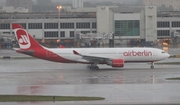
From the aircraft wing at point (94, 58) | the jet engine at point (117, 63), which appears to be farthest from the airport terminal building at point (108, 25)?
the jet engine at point (117, 63)

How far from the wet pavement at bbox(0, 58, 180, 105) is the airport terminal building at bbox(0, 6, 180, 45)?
56.2m

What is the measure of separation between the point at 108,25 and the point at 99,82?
74.0 meters

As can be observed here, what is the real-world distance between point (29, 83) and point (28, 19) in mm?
78892

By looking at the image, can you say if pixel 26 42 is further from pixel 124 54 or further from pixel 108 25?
pixel 108 25

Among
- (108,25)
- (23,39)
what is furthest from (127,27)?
(23,39)

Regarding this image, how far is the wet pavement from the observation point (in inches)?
1390

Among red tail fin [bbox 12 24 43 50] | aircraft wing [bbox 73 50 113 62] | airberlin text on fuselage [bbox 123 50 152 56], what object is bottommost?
aircraft wing [bbox 73 50 113 62]

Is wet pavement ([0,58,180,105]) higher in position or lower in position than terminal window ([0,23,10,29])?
lower

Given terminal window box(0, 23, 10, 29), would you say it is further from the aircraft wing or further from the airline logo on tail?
the aircraft wing

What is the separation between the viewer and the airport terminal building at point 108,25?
115156 mm

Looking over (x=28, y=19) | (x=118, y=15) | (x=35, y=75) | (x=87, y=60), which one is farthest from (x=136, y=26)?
(x=35, y=75)

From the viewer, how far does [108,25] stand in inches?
4594

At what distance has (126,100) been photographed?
108 feet

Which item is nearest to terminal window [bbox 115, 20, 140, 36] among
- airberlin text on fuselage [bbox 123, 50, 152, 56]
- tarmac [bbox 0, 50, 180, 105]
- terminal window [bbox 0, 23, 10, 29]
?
terminal window [bbox 0, 23, 10, 29]
